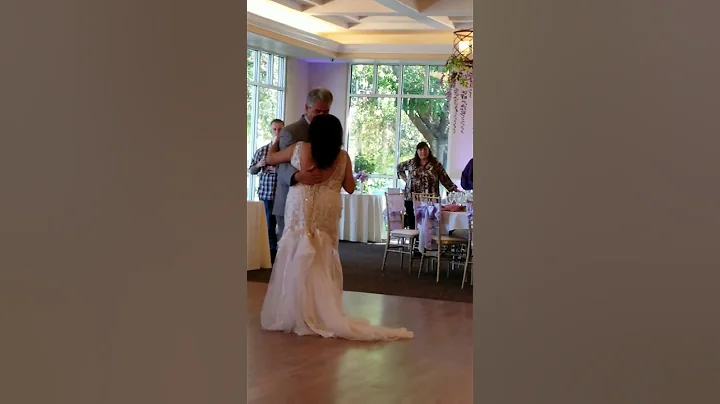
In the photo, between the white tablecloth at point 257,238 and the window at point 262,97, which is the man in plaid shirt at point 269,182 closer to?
the white tablecloth at point 257,238

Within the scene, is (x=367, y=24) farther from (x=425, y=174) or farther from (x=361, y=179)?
(x=425, y=174)

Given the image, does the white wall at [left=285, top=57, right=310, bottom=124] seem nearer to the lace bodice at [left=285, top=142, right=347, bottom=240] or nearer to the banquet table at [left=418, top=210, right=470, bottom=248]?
the banquet table at [left=418, top=210, right=470, bottom=248]

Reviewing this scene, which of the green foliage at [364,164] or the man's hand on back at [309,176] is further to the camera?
the green foliage at [364,164]

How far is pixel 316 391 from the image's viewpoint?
4.25 metres

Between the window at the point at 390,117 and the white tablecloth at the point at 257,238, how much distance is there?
19.4 feet

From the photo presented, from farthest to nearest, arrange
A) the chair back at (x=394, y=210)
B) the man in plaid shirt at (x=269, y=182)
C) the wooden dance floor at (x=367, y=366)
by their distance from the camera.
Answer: the man in plaid shirt at (x=269, y=182) → the chair back at (x=394, y=210) → the wooden dance floor at (x=367, y=366)

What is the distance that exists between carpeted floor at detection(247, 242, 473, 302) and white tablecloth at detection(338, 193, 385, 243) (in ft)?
6.81

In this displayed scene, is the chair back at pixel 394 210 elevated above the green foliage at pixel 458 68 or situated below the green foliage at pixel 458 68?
below

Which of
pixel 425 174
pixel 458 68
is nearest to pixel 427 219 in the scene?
pixel 425 174
